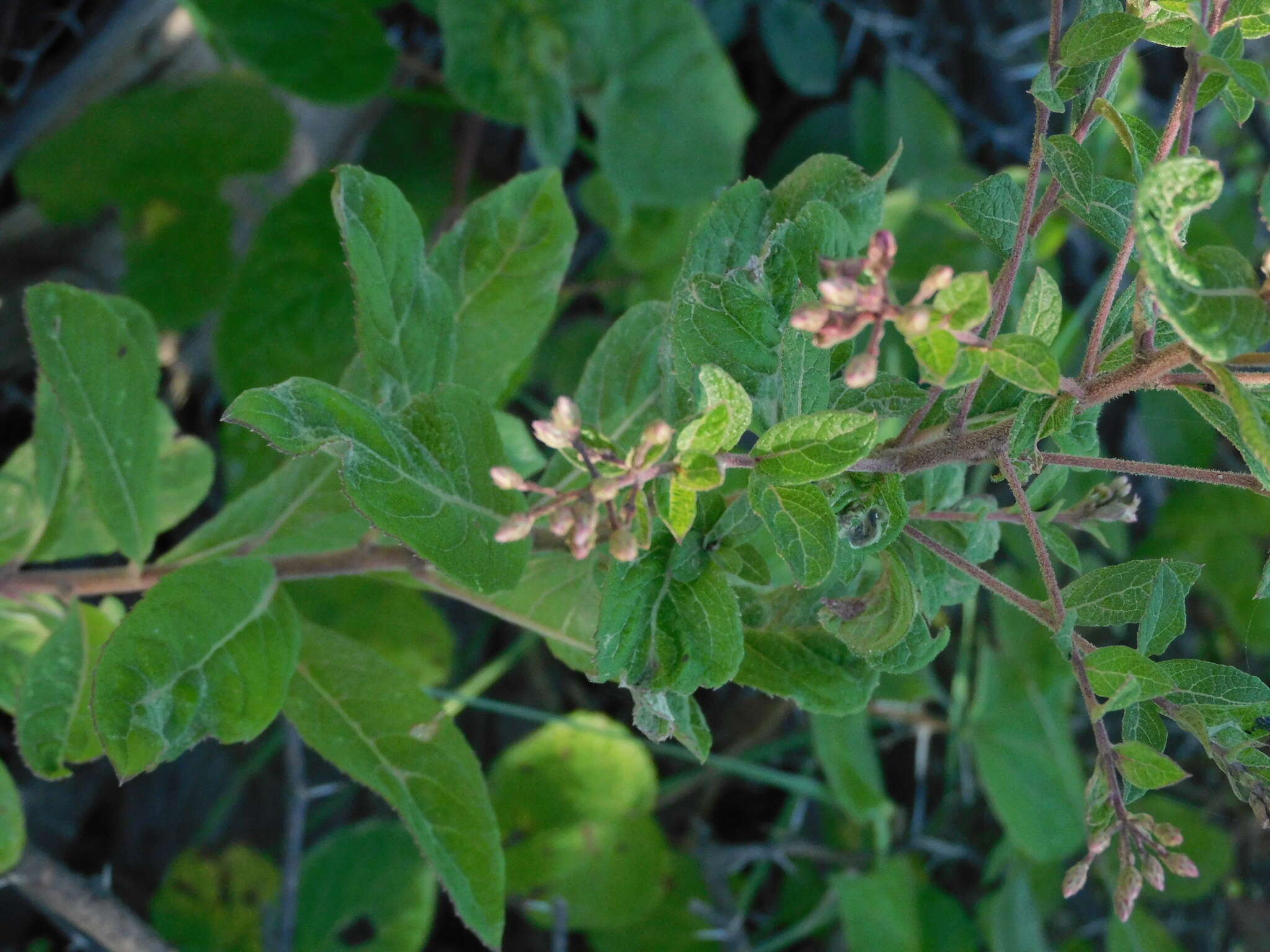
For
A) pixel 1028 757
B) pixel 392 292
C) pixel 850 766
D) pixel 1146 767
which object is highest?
pixel 392 292

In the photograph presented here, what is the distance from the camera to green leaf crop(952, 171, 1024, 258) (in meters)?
0.69

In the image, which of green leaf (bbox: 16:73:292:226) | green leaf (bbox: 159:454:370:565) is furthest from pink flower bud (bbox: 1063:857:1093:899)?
green leaf (bbox: 16:73:292:226)

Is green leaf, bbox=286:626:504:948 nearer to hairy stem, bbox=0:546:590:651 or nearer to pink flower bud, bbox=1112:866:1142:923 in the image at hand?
hairy stem, bbox=0:546:590:651

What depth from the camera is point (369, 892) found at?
179 centimetres

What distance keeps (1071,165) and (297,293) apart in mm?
1387

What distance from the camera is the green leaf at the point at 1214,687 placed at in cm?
67

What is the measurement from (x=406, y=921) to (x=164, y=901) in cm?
38

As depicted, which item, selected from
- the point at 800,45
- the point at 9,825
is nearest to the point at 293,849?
the point at 9,825

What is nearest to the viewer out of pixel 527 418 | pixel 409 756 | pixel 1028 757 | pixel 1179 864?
pixel 1179 864

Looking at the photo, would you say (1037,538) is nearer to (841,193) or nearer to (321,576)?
(841,193)

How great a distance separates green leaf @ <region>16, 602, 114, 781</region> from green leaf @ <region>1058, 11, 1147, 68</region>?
3.03ft

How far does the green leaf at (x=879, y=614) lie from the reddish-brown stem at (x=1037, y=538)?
81 millimetres

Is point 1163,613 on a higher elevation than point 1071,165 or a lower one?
lower

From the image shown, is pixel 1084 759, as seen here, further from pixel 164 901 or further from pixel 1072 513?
pixel 164 901
